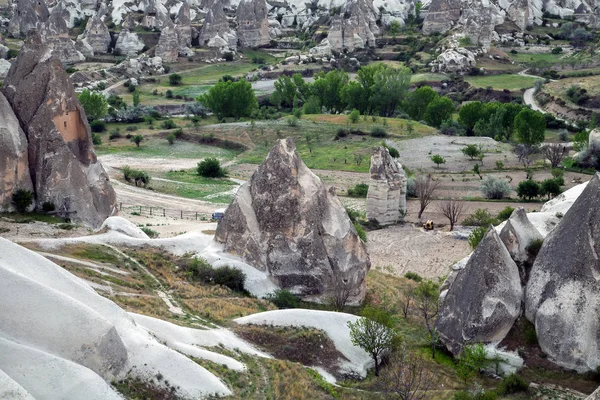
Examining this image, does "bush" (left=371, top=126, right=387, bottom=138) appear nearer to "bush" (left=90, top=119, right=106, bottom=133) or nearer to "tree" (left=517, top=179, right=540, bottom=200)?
"tree" (left=517, top=179, right=540, bottom=200)

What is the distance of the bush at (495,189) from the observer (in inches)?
2030

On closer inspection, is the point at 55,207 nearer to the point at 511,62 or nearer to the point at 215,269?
the point at 215,269

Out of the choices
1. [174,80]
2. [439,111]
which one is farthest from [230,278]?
[174,80]

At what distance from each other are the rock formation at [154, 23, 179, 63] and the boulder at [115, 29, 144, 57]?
5.60 meters

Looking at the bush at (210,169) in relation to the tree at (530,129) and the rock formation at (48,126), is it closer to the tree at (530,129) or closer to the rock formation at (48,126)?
the rock formation at (48,126)

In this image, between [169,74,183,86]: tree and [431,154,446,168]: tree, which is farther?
[169,74,183,86]: tree

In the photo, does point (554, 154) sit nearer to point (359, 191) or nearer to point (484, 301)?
point (359, 191)

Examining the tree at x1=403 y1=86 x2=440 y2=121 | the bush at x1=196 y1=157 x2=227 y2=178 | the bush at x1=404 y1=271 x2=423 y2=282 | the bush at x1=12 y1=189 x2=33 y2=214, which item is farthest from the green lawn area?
the bush at x1=12 y1=189 x2=33 y2=214

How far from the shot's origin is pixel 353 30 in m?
122

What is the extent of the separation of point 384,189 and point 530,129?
2624 cm

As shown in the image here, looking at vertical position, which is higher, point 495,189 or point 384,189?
point 384,189

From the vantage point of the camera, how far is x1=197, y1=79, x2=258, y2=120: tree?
266ft

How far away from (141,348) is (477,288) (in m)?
11.3

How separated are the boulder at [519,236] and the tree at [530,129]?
131 feet
